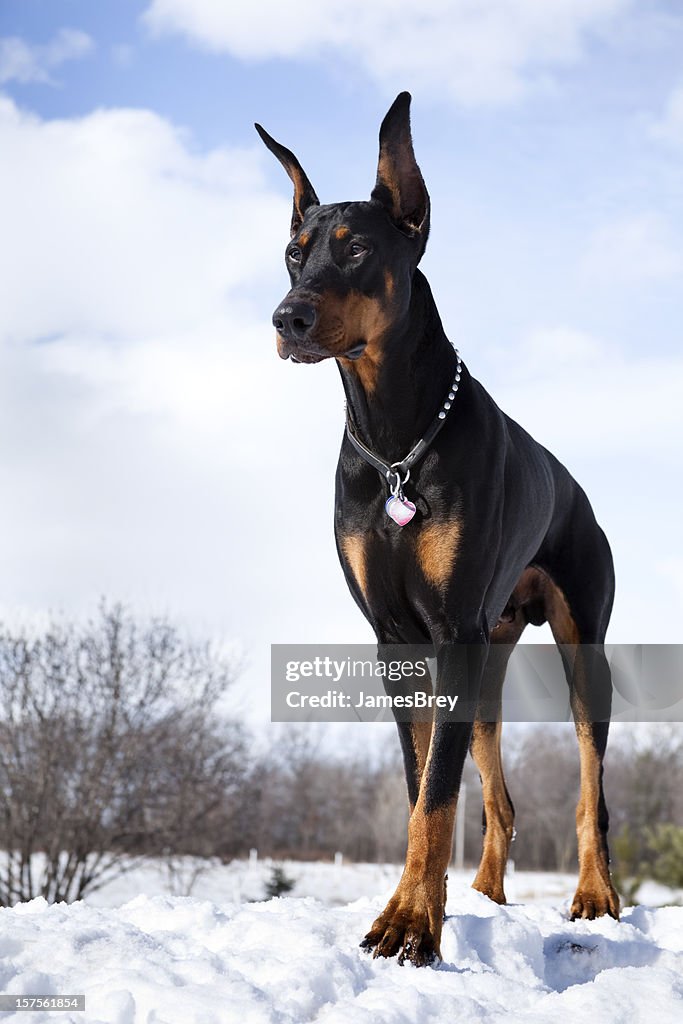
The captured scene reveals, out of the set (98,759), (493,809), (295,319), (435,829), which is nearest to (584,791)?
(493,809)

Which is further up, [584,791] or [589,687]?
[589,687]

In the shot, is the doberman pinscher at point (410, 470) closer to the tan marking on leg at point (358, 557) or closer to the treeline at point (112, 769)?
the tan marking on leg at point (358, 557)

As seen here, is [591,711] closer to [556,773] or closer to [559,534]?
[559,534]

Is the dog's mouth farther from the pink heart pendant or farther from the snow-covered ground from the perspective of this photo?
the snow-covered ground

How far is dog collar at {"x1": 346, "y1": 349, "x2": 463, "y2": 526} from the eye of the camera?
11.9 feet

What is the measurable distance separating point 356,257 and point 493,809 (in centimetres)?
281

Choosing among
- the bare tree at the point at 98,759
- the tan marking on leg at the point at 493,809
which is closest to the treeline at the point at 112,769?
the bare tree at the point at 98,759

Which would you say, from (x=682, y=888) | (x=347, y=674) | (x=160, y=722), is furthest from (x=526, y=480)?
(x=682, y=888)

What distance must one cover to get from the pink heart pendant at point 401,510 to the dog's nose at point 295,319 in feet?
2.48

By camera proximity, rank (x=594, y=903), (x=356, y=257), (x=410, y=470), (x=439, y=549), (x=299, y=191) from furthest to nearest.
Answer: (x=594, y=903)
(x=299, y=191)
(x=410, y=470)
(x=439, y=549)
(x=356, y=257)

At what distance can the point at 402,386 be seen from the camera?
148 inches

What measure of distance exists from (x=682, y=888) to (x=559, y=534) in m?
21.6

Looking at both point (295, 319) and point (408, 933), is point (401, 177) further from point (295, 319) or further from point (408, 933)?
point (408, 933)

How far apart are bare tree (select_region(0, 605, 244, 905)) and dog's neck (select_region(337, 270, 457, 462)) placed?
55.2ft
